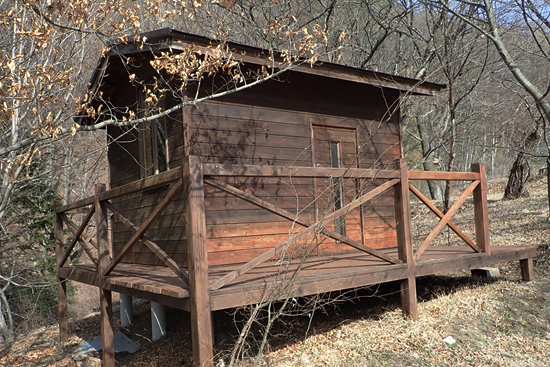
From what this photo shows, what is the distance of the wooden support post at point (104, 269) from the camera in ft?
19.8

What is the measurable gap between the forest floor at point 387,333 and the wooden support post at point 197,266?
27cm

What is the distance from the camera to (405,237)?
5.82m

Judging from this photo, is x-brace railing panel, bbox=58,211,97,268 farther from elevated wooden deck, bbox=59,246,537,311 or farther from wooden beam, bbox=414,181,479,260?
wooden beam, bbox=414,181,479,260

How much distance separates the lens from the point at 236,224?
6.73 metres

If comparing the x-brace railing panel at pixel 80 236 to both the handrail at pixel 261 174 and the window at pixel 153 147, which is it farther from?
the window at pixel 153 147

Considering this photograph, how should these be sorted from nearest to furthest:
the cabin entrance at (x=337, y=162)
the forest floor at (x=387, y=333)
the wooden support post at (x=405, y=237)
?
the forest floor at (x=387, y=333)
the wooden support post at (x=405, y=237)
the cabin entrance at (x=337, y=162)

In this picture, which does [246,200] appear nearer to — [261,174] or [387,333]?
[261,174]

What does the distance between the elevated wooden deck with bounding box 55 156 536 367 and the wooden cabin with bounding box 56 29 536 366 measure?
0.05 ft

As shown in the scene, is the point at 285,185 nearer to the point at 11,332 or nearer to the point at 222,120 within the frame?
the point at 222,120

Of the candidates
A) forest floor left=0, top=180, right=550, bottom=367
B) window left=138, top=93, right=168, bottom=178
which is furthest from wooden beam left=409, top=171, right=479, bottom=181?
window left=138, top=93, right=168, bottom=178

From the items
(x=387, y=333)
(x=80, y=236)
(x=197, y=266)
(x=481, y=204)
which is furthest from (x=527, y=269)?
(x=80, y=236)

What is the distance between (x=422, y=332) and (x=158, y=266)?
153 inches

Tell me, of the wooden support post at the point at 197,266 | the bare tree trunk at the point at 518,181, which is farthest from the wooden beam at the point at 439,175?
the bare tree trunk at the point at 518,181

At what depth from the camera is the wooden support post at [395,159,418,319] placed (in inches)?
229
